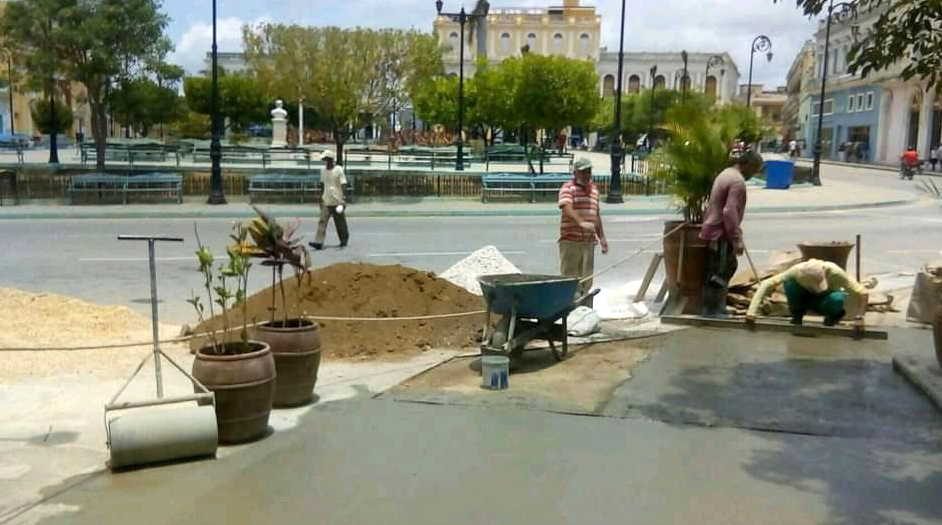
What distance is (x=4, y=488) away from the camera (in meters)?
4.91

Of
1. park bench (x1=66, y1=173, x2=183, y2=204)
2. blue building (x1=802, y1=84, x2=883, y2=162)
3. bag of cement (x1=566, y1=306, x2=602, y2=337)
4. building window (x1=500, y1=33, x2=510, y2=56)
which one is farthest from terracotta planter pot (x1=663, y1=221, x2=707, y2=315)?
building window (x1=500, y1=33, x2=510, y2=56)

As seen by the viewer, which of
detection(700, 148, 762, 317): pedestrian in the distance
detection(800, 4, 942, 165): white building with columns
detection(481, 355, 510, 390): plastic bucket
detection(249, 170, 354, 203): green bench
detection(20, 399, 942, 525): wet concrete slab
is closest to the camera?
detection(20, 399, 942, 525): wet concrete slab

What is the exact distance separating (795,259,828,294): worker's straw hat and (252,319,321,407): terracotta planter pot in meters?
4.65

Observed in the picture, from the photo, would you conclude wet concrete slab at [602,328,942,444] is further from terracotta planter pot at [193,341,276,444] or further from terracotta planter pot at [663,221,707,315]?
terracotta planter pot at [193,341,276,444]

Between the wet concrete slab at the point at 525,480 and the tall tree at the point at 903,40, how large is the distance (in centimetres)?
243

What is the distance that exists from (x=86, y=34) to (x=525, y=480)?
25646 mm

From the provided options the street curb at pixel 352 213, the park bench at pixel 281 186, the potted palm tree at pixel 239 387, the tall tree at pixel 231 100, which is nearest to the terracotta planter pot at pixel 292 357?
the potted palm tree at pixel 239 387

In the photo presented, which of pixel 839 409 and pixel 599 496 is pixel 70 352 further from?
pixel 839 409

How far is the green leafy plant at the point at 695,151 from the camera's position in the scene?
10055 millimetres

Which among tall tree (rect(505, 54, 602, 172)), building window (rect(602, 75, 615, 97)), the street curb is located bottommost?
the street curb

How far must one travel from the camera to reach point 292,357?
6270 millimetres

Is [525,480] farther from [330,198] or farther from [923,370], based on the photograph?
[330,198]

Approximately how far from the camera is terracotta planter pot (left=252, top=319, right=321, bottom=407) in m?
6.27

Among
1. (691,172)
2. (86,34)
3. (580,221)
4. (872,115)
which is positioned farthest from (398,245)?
(872,115)
